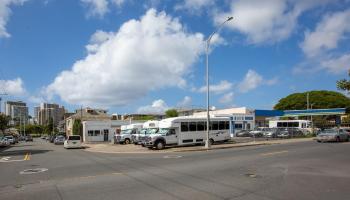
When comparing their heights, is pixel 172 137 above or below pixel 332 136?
above

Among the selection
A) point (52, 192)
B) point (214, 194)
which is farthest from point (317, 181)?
point (52, 192)

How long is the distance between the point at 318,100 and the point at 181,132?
87.5 metres

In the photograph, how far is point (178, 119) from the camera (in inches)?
1363

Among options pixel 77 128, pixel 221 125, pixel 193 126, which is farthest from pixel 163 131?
pixel 77 128

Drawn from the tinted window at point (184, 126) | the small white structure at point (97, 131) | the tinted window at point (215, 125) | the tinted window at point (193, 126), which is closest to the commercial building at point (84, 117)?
the small white structure at point (97, 131)

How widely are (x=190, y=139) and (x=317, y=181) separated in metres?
22.8

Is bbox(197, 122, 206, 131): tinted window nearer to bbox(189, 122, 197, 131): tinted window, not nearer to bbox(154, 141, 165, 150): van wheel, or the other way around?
bbox(189, 122, 197, 131): tinted window

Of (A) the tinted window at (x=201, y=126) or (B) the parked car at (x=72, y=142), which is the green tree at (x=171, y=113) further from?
(A) the tinted window at (x=201, y=126)

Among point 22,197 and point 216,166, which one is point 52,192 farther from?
point 216,166

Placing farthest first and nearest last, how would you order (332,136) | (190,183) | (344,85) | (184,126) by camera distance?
(332,136) < (184,126) < (344,85) < (190,183)

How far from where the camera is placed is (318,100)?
366 feet

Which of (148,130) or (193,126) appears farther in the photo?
(148,130)

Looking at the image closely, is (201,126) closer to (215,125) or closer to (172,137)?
(215,125)

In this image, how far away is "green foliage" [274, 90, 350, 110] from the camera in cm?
10931
